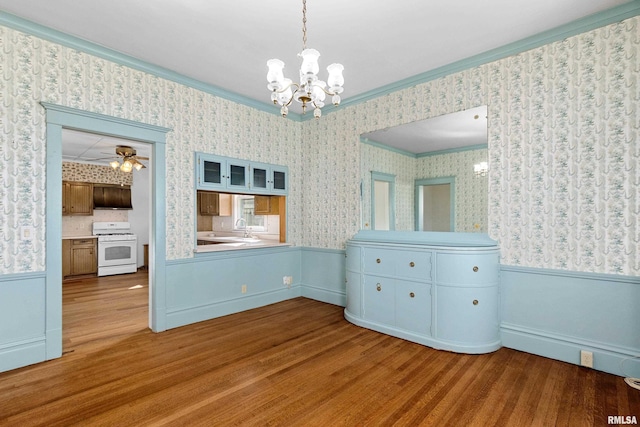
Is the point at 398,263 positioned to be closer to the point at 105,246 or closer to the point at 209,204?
the point at 209,204

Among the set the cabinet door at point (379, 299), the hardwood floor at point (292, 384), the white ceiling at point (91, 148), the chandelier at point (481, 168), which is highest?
the white ceiling at point (91, 148)

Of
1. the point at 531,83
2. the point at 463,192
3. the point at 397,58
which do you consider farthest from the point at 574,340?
the point at 397,58

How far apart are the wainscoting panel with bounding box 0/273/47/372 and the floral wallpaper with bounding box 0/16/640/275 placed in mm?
131

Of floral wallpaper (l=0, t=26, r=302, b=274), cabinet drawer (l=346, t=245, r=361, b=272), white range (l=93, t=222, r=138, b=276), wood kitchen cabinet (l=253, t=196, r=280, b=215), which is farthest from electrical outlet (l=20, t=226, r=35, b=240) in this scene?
white range (l=93, t=222, r=138, b=276)

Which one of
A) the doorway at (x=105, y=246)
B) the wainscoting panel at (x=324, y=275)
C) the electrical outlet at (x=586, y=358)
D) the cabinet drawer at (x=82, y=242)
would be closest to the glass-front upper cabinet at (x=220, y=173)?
the doorway at (x=105, y=246)

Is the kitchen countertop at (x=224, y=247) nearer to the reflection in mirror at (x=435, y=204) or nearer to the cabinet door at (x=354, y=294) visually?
the cabinet door at (x=354, y=294)

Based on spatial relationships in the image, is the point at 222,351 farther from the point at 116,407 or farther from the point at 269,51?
the point at 269,51

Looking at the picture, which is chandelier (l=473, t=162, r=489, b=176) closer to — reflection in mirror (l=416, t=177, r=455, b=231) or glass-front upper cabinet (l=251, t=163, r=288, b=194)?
reflection in mirror (l=416, t=177, r=455, b=231)

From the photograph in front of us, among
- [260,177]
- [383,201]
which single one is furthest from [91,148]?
[383,201]

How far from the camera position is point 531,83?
2.98 meters

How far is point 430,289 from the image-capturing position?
10.5 ft

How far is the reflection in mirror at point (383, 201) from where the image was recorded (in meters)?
4.00

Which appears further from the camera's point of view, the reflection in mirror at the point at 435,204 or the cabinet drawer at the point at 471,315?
the reflection in mirror at the point at 435,204

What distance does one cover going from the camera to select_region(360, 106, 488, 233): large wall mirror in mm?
3330
